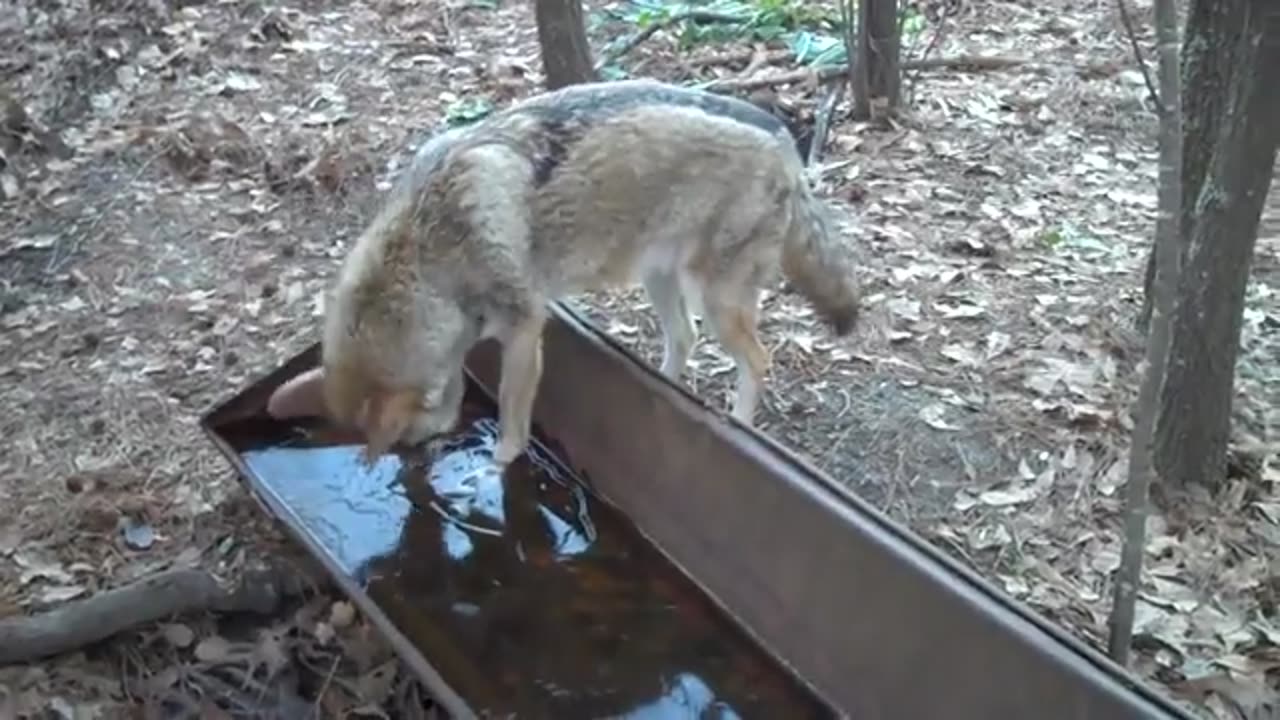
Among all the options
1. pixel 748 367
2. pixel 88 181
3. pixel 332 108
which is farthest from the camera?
pixel 332 108

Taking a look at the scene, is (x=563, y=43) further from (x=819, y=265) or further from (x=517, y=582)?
(x=517, y=582)

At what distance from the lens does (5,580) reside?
452 cm

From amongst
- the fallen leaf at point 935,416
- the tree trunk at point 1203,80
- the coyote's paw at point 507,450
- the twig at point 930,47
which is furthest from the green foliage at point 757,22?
the coyote's paw at point 507,450

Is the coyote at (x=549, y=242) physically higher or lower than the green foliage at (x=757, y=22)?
higher

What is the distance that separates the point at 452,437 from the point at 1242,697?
2.78 meters

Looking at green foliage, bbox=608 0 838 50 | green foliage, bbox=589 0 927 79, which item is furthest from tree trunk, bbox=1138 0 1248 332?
green foliage, bbox=608 0 838 50

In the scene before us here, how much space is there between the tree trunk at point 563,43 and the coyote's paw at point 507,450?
2976mm

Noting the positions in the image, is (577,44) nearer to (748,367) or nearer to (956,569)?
(748,367)

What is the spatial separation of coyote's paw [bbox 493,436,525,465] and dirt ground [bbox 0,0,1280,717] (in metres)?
0.81

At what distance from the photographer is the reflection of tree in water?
4066mm

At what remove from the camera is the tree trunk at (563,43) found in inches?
282

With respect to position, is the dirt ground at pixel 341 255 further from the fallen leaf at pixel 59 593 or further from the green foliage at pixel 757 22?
the green foliage at pixel 757 22

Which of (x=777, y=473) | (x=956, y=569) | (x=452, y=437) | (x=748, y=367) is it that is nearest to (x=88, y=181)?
(x=452, y=437)

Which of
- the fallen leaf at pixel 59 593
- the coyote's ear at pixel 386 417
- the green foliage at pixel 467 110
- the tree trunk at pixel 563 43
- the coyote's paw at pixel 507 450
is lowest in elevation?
the fallen leaf at pixel 59 593
